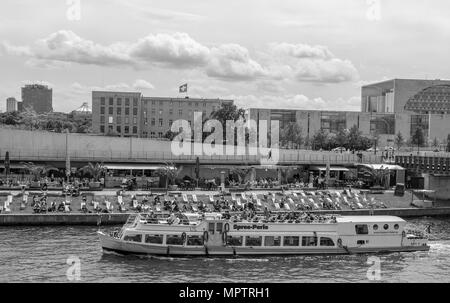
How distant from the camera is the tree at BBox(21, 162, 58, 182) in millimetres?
78062

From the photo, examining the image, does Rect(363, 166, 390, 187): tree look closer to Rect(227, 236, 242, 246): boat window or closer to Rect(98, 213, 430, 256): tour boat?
Rect(98, 213, 430, 256): tour boat

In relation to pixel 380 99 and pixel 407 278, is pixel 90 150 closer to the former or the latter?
pixel 407 278

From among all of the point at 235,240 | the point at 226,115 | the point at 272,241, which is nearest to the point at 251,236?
the point at 235,240

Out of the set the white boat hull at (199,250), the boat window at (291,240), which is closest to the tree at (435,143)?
the white boat hull at (199,250)

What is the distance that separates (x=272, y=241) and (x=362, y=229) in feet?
24.3

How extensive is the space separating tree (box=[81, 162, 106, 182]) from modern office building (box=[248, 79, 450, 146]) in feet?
255

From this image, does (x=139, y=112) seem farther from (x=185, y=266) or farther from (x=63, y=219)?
(x=185, y=266)

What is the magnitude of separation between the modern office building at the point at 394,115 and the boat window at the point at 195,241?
105 meters

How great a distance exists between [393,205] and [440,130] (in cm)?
9358

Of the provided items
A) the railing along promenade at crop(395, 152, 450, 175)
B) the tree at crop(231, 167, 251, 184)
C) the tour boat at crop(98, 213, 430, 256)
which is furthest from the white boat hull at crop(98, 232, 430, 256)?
the railing along promenade at crop(395, 152, 450, 175)

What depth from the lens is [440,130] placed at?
544ft

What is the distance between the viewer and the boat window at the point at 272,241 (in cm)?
5134
